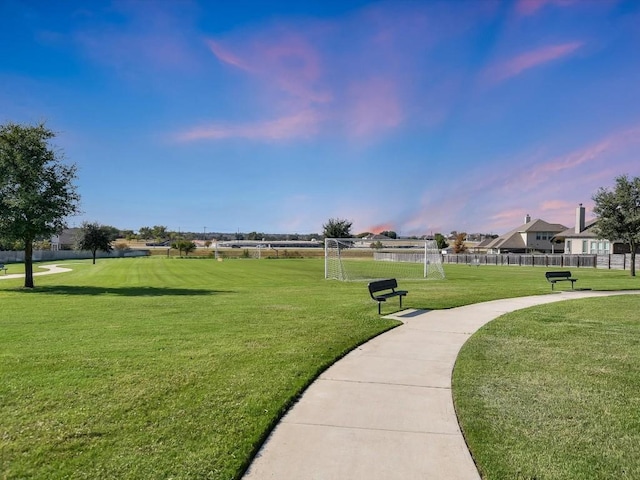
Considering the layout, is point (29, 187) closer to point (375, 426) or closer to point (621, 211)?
point (375, 426)

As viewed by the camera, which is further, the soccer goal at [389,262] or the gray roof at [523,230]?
the gray roof at [523,230]

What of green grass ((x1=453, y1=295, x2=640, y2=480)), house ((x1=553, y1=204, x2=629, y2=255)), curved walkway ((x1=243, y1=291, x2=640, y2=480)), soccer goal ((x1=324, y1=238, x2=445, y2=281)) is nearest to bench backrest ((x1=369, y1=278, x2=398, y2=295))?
green grass ((x1=453, y1=295, x2=640, y2=480))

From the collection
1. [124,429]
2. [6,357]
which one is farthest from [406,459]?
[6,357]

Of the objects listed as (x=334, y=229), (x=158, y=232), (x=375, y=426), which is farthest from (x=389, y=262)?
(x=158, y=232)

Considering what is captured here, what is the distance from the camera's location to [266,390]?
6.03 m

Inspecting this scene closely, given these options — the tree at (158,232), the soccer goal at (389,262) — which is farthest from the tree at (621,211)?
the tree at (158,232)

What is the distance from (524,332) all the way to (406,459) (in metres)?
7.06

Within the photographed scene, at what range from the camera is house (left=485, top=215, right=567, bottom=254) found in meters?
80.4

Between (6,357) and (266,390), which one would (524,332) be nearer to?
(266,390)

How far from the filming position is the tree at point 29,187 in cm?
2133

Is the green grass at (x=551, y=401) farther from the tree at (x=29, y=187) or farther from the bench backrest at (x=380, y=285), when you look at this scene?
the tree at (x=29, y=187)

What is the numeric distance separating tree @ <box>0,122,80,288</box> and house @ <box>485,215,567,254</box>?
75.8 m

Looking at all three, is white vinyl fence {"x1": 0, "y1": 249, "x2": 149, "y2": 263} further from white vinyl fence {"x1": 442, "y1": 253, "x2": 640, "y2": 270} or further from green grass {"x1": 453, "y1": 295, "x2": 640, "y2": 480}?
green grass {"x1": 453, "y1": 295, "x2": 640, "y2": 480}

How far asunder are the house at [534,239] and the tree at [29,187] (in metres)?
75.8
